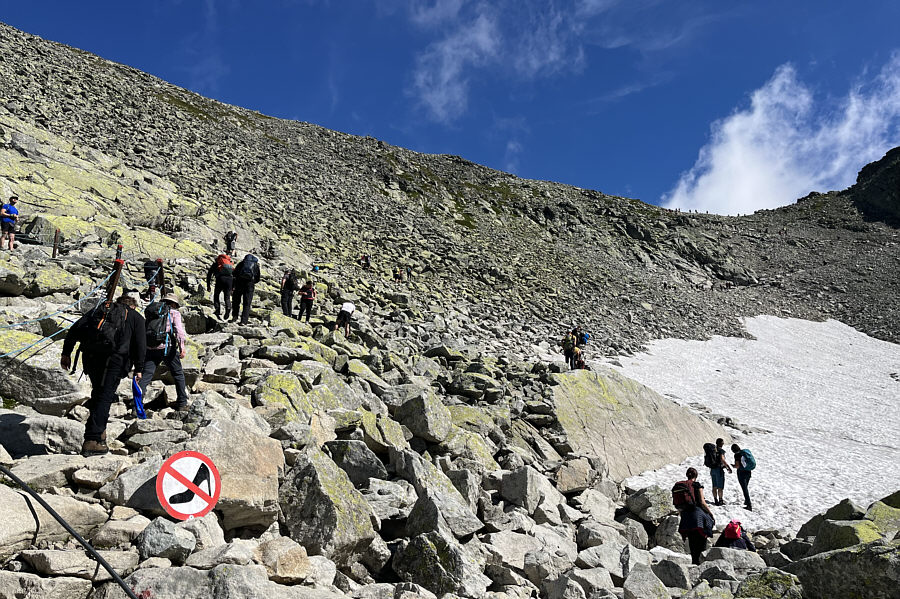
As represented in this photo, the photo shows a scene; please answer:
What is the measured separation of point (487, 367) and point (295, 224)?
24.7 meters

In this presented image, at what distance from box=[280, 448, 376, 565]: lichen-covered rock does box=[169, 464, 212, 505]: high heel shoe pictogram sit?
114 cm

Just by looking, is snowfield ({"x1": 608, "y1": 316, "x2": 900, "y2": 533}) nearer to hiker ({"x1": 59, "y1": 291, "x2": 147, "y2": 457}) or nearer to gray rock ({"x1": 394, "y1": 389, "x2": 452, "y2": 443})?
gray rock ({"x1": 394, "y1": 389, "x2": 452, "y2": 443})

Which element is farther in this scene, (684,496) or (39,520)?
(684,496)

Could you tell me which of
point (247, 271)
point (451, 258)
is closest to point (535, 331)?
point (451, 258)

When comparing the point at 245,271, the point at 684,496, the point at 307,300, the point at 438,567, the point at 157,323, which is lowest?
the point at 438,567

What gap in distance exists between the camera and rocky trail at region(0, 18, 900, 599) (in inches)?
196

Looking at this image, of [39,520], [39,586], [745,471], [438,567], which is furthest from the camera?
[745,471]

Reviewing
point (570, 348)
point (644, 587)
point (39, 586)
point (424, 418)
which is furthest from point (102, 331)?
point (570, 348)

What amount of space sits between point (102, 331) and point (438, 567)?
5229mm

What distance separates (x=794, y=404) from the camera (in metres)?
30.3

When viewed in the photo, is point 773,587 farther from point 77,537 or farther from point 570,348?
point 570,348

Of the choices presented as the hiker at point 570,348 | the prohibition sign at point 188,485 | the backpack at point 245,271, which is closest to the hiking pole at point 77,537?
the prohibition sign at point 188,485

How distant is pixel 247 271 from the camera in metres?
13.1

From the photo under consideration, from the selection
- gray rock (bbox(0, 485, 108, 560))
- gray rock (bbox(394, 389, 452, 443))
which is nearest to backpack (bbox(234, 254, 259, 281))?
gray rock (bbox(394, 389, 452, 443))
